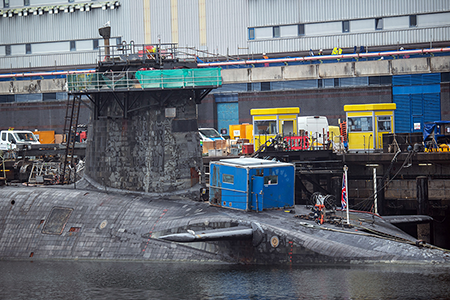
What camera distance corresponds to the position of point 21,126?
58.3 meters

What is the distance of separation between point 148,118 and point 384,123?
1820 cm

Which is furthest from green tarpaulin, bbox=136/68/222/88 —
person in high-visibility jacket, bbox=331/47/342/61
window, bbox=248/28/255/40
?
window, bbox=248/28/255/40

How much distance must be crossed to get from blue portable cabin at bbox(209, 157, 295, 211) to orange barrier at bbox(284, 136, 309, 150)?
29.4 ft

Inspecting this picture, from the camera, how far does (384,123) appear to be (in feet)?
127

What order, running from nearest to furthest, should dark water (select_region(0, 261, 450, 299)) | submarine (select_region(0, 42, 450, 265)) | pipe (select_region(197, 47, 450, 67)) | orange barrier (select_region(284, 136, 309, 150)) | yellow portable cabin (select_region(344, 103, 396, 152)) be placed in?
dark water (select_region(0, 261, 450, 299))
submarine (select_region(0, 42, 450, 265))
orange barrier (select_region(284, 136, 309, 150))
yellow portable cabin (select_region(344, 103, 396, 152))
pipe (select_region(197, 47, 450, 67))

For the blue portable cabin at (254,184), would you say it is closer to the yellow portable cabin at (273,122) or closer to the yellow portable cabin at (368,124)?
the yellow portable cabin at (273,122)

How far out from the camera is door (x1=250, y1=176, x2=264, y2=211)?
83.1 feet

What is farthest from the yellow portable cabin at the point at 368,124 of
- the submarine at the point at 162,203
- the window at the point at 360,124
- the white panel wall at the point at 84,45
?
the white panel wall at the point at 84,45

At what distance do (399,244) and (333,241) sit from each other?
105 inches

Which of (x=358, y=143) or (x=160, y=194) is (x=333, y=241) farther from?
(x=358, y=143)

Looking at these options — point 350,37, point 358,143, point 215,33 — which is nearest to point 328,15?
point 350,37

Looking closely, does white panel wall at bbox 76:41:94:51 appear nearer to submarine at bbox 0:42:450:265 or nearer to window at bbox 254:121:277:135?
window at bbox 254:121:277:135

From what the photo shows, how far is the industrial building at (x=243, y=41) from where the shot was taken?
50.9 meters

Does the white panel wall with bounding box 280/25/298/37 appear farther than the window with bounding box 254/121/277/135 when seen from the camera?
Yes
